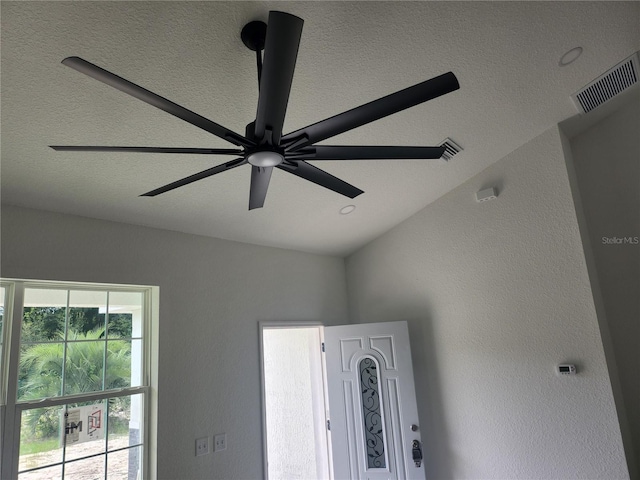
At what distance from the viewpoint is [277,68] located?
3.76 feet

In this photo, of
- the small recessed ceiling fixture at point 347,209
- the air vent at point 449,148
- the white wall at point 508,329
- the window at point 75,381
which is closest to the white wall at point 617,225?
the white wall at point 508,329

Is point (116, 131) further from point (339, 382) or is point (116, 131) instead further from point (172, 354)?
point (339, 382)

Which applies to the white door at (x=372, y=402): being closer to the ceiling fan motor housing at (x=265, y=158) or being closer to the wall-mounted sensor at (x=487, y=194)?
the wall-mounted sensor at (x=487, y=194)

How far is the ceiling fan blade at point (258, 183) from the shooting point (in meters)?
1.66

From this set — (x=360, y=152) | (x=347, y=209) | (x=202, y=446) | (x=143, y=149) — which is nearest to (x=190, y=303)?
(x=202, y=446)

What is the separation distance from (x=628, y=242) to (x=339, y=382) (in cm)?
256

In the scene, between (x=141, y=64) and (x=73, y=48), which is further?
(x=141, y=64)

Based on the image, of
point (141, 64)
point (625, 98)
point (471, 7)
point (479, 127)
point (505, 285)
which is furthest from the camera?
point (505, 285)

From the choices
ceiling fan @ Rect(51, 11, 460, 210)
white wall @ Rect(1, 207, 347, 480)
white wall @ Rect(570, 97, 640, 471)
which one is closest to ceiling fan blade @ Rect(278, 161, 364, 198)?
ceiling fan @ Rect(51, 11, 460, 210)

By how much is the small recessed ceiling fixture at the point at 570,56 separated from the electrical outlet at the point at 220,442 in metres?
3.25

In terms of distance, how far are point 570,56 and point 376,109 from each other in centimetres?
164

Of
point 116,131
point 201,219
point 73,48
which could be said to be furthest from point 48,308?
point 73,48

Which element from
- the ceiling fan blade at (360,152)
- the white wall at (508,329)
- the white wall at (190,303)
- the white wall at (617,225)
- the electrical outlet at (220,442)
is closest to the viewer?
the ceiling fan blade at (360,152)

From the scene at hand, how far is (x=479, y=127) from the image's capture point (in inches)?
110
